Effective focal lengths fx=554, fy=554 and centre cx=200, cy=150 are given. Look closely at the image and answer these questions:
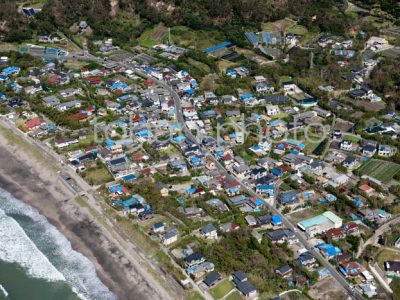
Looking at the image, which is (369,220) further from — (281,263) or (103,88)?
(103,88)

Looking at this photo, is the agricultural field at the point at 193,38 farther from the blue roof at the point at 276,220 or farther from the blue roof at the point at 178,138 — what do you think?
the blue roof at the point at 276,220

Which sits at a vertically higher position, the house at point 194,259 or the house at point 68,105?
the house at point 194,259

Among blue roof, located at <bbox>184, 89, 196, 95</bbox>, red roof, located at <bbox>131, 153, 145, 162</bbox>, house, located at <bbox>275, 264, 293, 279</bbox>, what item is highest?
house, located at <bbox>275, 264, 293, 279</bbox>

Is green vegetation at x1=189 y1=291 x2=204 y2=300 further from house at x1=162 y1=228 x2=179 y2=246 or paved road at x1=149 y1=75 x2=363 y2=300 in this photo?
paved road at x1=149 y1=75 x2=363 y2=300

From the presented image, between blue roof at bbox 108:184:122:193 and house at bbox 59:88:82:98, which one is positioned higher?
blue roof at bbox 108:184:122:193

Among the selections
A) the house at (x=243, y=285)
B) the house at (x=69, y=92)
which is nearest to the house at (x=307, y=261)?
the house at (x=243, y=285)

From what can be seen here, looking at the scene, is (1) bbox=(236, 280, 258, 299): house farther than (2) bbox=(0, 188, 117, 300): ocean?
No

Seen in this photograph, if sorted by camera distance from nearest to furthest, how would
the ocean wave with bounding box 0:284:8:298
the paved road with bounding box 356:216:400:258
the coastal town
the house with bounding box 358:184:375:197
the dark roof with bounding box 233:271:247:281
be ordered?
the dark roof with bounding box 233:271:247:281
the ocean wave with bounding box 0:284:8:298
the coastal town
the paved road with bounding box 356:216:400:258
the house with bounding box 358:184:375:197

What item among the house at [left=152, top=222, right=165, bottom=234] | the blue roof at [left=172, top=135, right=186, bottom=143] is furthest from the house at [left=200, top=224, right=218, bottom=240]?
the blue roof at [left=172, top=135, right=186, bottom=143]
